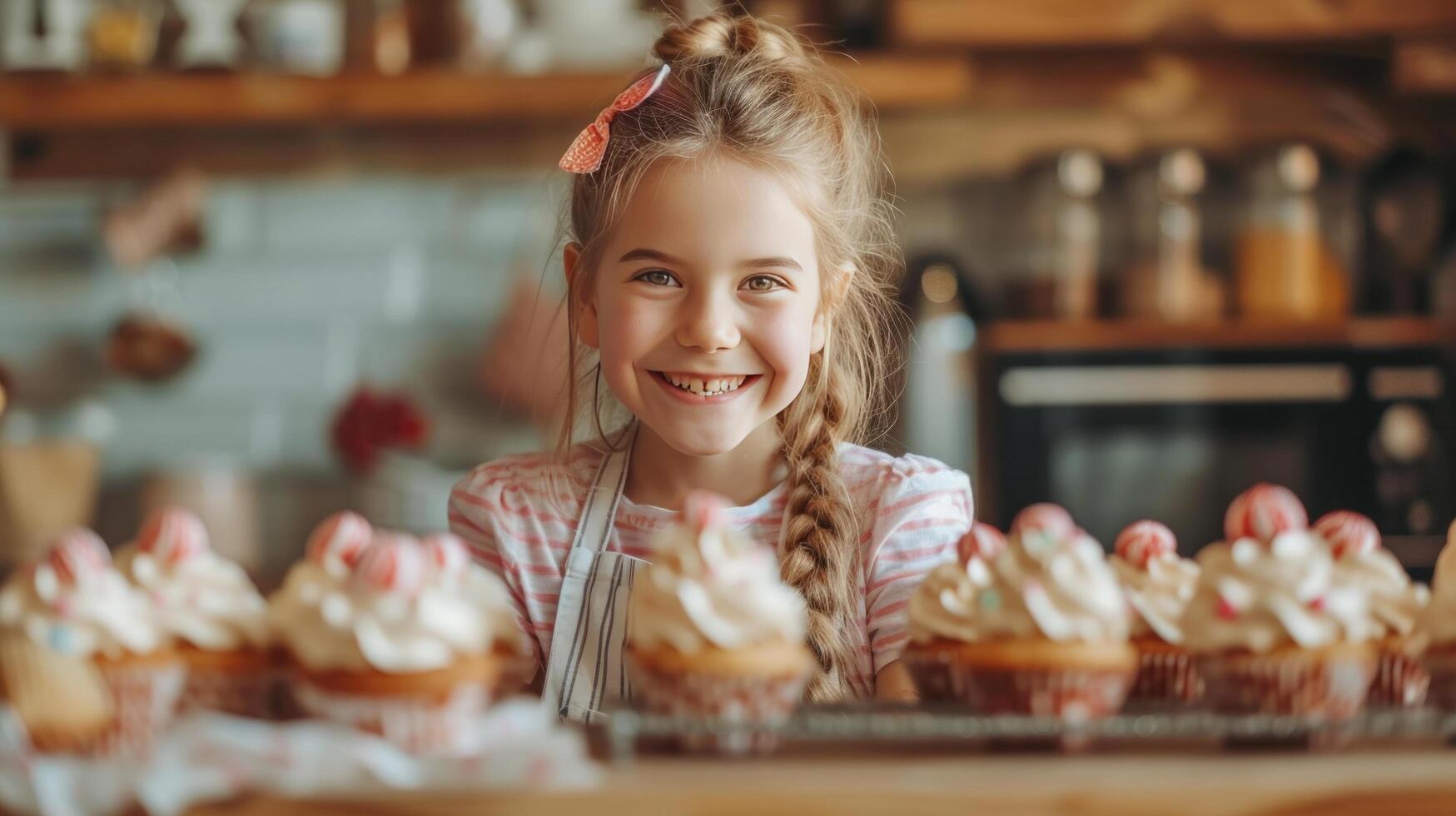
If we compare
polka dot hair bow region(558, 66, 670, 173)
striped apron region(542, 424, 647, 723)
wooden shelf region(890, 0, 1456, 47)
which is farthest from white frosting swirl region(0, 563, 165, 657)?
wooden shelf region(890, 0, 1456, 47)

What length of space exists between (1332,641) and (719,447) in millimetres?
533

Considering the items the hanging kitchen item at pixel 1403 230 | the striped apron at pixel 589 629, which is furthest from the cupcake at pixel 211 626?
the hanging kitchen item at pixel 1403 230

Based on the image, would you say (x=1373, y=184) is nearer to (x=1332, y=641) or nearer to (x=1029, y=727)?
(x=1332, y=641)

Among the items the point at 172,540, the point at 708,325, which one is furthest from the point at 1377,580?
the point at 172,540

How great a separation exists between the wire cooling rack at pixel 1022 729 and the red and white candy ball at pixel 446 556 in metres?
0.13

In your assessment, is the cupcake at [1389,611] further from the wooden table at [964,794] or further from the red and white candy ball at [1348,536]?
the wooden table at [964,794]

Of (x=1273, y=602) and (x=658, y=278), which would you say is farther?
(x=658, y=278)

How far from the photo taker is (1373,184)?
8.63 feet

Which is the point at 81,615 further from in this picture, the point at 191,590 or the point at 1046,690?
the point at 1046,690

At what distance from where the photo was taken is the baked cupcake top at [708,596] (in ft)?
2.73

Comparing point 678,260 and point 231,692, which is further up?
point 678,260

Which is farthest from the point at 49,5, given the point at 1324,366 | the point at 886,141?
the point at 1324,366

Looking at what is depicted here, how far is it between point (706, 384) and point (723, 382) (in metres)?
0.01

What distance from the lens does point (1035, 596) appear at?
87cm
